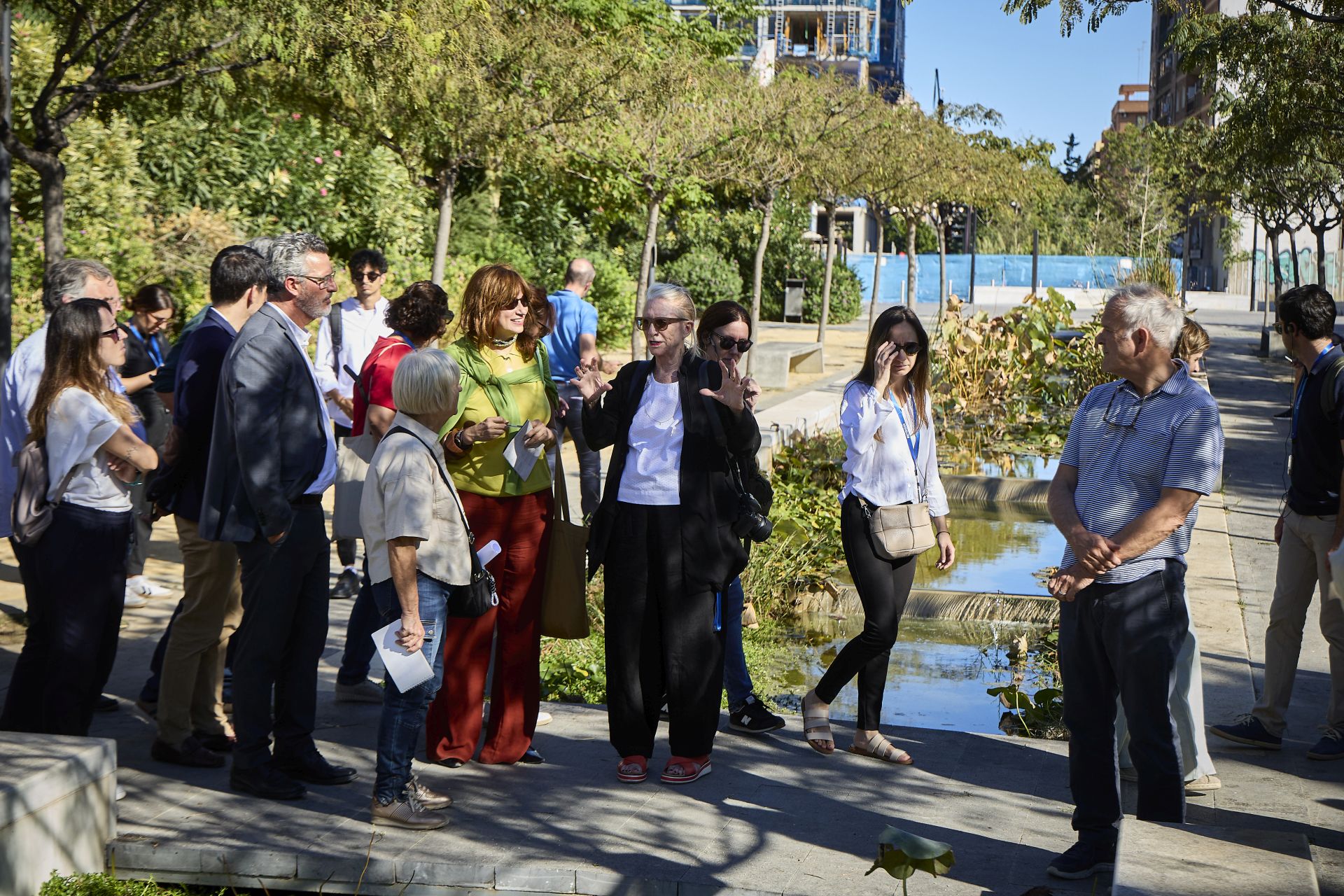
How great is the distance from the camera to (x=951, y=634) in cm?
786

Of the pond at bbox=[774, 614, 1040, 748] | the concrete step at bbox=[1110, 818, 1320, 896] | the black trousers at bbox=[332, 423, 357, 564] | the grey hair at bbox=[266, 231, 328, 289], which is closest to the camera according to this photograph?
the concrete step at bbox=[1110, 818, 1320, 896]

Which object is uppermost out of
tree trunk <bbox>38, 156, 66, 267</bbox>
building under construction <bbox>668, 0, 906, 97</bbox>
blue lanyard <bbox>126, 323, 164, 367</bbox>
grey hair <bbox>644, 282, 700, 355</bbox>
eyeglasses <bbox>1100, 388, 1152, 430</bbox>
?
building under construction <bbox>668, 0, 906, 97</bbox>

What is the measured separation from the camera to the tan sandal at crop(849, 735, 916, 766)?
16.8 ft

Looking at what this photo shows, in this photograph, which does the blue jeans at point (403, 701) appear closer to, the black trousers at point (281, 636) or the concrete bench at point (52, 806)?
the black trousers at point (281, 636)

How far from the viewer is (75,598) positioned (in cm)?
447

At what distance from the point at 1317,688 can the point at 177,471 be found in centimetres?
512

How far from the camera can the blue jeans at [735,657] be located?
18.2 feet

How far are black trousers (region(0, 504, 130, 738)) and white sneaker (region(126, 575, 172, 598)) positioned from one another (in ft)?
9.63

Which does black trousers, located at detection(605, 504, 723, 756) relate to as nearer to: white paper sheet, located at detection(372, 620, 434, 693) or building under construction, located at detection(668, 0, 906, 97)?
white paper sheet, located at detection(372, 620, 434, 693)

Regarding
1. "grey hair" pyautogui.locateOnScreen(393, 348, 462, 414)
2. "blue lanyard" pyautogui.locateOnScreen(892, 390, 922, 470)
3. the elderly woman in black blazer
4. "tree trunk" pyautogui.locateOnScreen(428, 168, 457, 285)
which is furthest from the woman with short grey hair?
"tree trunk" pyautogui.locateOnScreen(428, 168, 457, 285)

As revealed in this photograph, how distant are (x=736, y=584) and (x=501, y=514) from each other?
1181 mm

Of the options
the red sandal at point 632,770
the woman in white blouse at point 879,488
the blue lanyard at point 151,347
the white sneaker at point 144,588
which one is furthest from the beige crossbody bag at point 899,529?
the white sneaker at point 144,588

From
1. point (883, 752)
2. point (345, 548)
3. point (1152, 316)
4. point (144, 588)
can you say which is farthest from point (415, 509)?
point (144, 588)

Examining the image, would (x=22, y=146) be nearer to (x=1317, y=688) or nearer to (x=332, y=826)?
(x=332, y=826)
